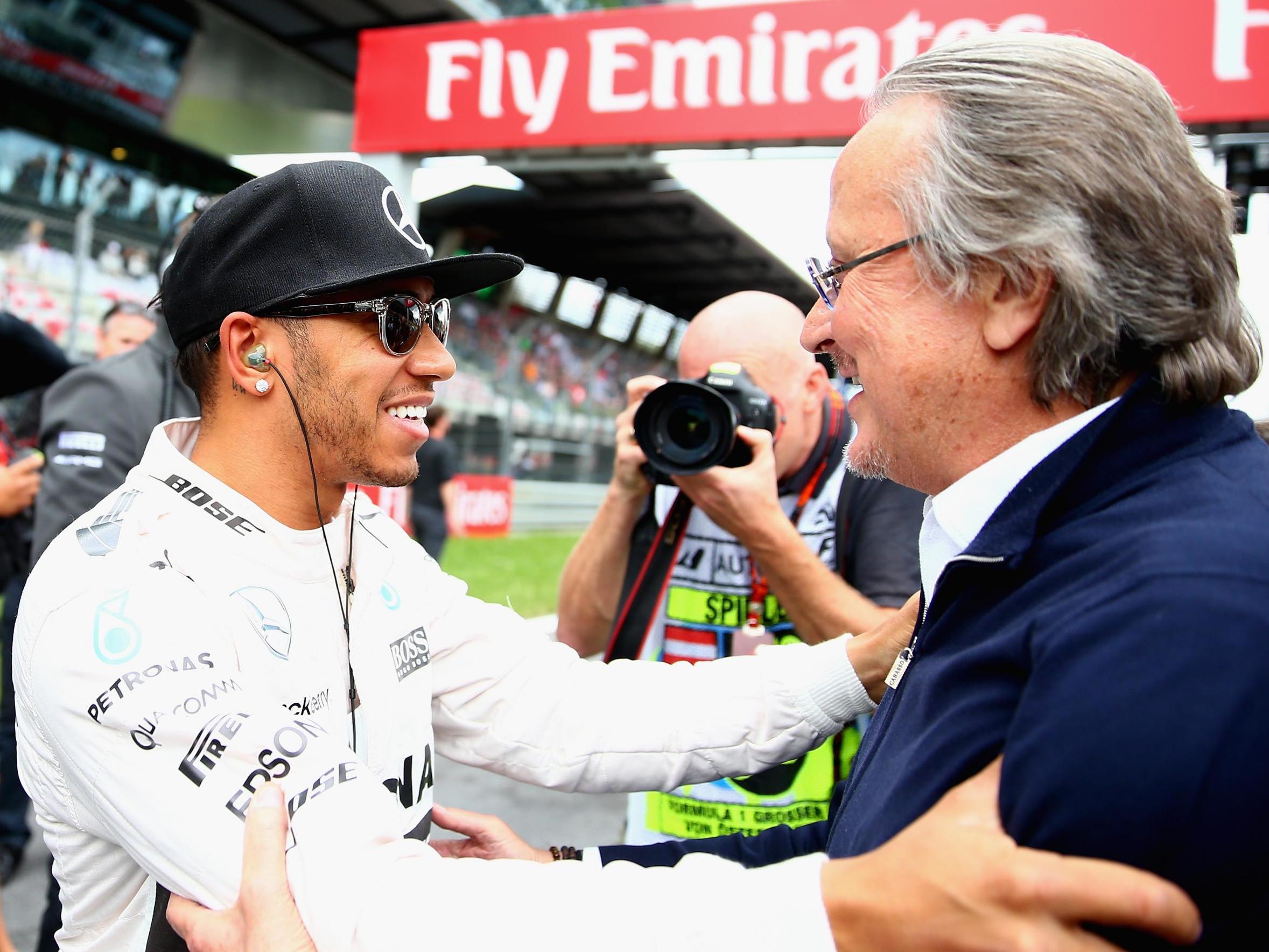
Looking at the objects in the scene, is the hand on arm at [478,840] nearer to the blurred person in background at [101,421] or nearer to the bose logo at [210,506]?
the bose logo at [210,506]

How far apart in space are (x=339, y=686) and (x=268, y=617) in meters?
0.15

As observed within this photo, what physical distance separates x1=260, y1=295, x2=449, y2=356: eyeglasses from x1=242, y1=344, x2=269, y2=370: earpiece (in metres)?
0.05

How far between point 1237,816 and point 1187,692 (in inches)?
4.2

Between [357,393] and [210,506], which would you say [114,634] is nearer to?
[210,506]

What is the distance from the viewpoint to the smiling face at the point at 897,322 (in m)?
1.19

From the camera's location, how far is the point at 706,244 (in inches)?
869

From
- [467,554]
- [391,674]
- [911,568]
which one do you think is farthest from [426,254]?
[467,554]

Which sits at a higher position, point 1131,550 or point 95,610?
point 1131,550

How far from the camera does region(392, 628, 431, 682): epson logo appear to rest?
161 cm

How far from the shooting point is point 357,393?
161 cm

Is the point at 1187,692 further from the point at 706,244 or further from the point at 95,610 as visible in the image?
the point at 706,244

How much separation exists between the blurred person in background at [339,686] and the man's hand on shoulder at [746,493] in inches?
15.2

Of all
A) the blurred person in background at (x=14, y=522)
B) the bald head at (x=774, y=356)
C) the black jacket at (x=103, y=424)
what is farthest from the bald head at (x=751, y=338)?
the blurred person in background at (x=14, y=522)

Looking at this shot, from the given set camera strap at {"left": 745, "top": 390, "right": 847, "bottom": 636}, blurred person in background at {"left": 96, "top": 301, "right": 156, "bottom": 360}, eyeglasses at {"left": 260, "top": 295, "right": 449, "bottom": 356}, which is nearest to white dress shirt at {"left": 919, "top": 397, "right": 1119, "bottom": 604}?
eyeglasses at {"left": 260, "top": 295, "right": 449, "bottom": 356}
